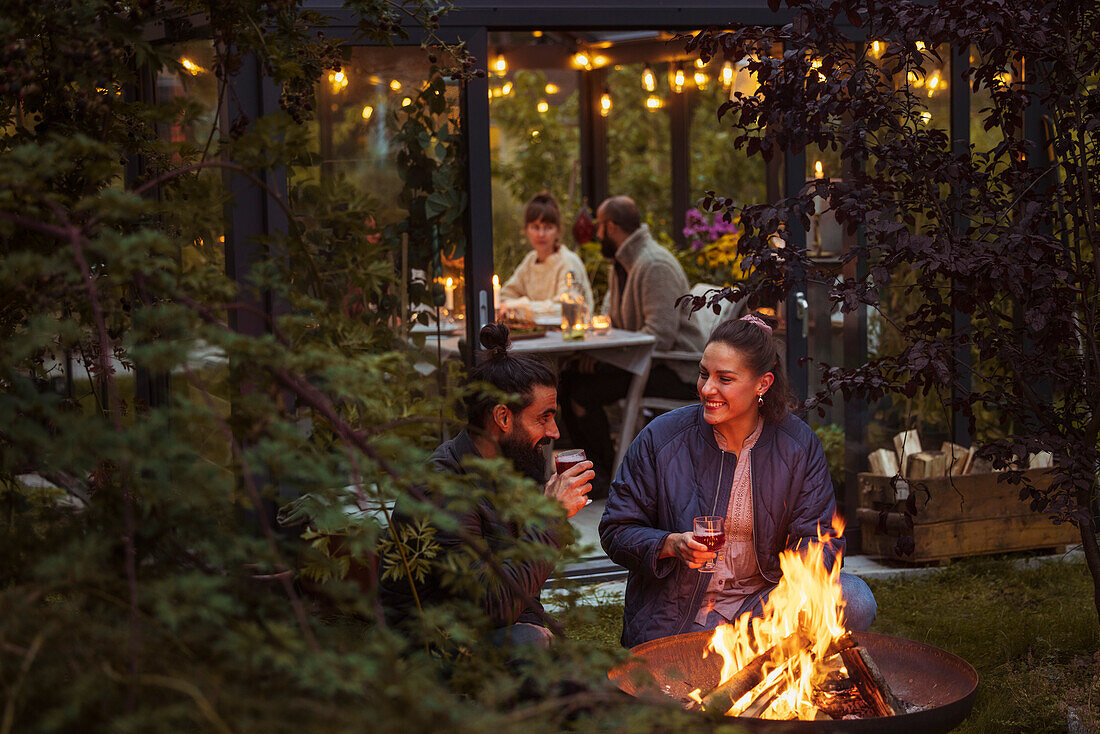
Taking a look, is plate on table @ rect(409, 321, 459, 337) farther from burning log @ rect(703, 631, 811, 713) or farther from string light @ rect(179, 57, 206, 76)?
burning log @ rect(703, 631, 811, 713)

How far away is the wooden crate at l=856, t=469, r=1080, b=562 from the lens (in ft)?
15.0

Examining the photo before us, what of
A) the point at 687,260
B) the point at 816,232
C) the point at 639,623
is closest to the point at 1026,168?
the point at 816,232

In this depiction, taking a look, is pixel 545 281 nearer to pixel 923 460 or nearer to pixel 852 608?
pixel 923 460

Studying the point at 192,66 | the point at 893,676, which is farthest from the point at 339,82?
the point at 893,676

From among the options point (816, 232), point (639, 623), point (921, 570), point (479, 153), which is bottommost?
point (921, 570)

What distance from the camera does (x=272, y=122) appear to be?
1609 millimetres

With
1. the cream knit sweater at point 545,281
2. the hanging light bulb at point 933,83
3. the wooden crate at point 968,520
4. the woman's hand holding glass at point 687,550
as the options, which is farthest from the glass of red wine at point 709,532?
the cream knit sweater at point 545,281

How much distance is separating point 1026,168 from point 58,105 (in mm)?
2764

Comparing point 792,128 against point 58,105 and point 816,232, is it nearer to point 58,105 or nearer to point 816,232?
point 816,232

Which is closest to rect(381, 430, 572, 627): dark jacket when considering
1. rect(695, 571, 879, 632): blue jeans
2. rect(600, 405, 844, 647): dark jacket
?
rect(600, 405, 844, 647): dark jacket

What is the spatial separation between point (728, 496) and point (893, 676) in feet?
2.41

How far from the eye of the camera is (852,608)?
114 inches

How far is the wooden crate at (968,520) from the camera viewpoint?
15.0 feet

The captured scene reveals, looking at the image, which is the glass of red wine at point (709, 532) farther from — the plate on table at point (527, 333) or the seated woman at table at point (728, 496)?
the plate on table at point (527, 333)
